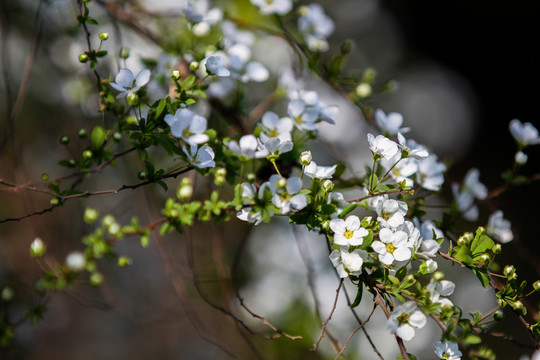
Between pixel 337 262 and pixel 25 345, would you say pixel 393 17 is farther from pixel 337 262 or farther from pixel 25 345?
pixel 25 345

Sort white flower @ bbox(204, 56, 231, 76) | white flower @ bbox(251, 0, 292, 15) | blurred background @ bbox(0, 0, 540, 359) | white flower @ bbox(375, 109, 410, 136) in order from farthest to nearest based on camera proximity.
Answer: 1. blurred background @ bbox(0, 0, 540, 359)
2. white flower @ bbox(251, 0, 292, 15)
3. white flower @ bbox(375, 109, 410, 136)
4. white flower @ bbox(204, 56, 231, 76)

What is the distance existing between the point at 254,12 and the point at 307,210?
110 cm

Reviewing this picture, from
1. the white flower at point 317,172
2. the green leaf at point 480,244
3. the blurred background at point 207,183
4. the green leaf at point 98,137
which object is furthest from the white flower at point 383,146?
the blurred background at point 207,183

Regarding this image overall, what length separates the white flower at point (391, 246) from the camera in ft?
2.00

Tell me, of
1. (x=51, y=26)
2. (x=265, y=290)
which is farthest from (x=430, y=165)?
(x=51, y=26)

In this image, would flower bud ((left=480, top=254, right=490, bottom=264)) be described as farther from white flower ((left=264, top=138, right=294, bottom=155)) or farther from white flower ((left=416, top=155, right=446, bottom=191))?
white flower ((left=264, top=138, right=294, bottom=155))

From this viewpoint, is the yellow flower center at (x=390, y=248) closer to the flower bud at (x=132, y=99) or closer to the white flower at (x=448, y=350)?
the white flower at (x=448, y=350)

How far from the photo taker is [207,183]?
1.37 metres

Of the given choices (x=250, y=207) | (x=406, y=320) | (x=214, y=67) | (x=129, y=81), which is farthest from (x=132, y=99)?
(x=406, y=320)

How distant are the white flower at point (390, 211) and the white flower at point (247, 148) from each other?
19 centimetres

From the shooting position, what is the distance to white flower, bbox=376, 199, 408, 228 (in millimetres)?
622

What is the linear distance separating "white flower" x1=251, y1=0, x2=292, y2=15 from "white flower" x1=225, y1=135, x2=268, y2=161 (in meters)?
0.41

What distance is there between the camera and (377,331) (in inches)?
56.5

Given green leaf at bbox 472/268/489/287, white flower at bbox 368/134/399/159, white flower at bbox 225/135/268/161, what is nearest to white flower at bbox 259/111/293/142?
white flower at bbox 225/135/268/161
